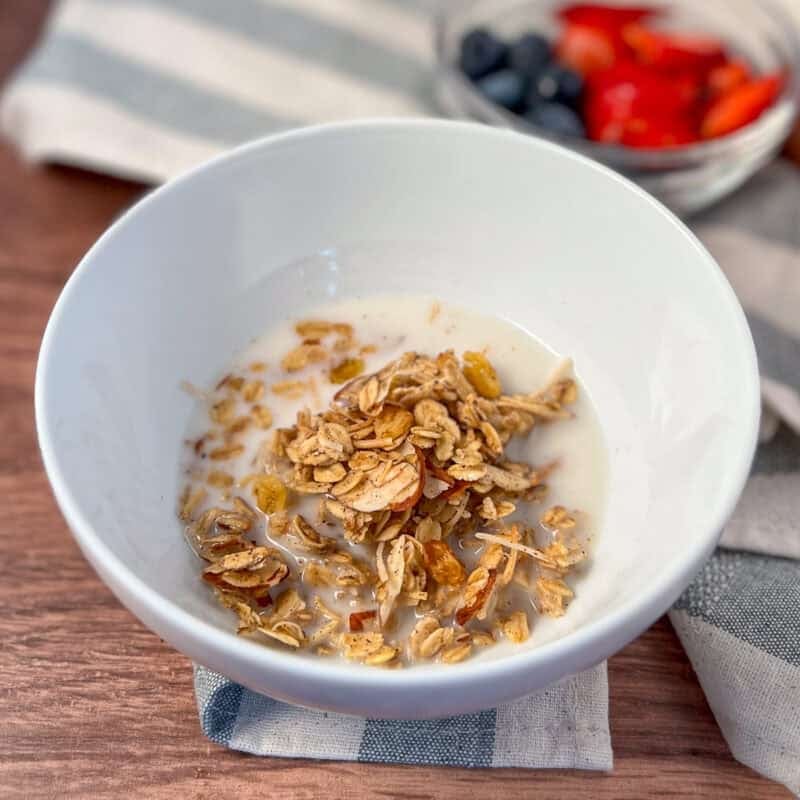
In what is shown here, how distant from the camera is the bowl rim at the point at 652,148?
1059 mm

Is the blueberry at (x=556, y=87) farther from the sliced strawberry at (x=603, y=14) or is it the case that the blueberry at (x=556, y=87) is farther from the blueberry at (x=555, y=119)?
the sliced strawberry at (x=603, y=14)

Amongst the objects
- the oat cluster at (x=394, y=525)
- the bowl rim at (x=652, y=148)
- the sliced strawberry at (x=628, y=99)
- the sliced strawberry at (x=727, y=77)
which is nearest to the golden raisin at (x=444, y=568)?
the oat cluster at (x=394, y=525)

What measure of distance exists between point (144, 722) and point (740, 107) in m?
0.91

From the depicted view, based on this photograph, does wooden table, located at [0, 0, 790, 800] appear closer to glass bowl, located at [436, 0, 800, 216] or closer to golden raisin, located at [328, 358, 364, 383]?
golden raisin, located at [328, 358, 364, 383]

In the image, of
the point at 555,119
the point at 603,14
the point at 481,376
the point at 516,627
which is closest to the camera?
the point at 516,627

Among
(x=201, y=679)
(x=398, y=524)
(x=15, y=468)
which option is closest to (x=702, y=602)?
(x=398, y=524)

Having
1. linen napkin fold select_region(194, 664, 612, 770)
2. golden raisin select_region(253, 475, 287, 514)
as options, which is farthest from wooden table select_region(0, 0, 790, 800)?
golden raisin select_region(253, 475, 287, 514)

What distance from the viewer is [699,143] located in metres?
1.15

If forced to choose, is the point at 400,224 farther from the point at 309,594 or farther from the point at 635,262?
the point at 309,594

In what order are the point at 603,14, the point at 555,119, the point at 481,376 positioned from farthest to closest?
the point at 603,14
the point at 555,119
the point at 481,376

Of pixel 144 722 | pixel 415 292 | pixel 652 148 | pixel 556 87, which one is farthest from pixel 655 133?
pixel 144 722

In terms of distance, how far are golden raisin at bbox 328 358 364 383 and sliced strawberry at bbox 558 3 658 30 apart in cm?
65

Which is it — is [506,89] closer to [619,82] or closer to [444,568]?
[619,82]

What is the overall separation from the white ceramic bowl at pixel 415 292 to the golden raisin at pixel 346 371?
0.25 feet
